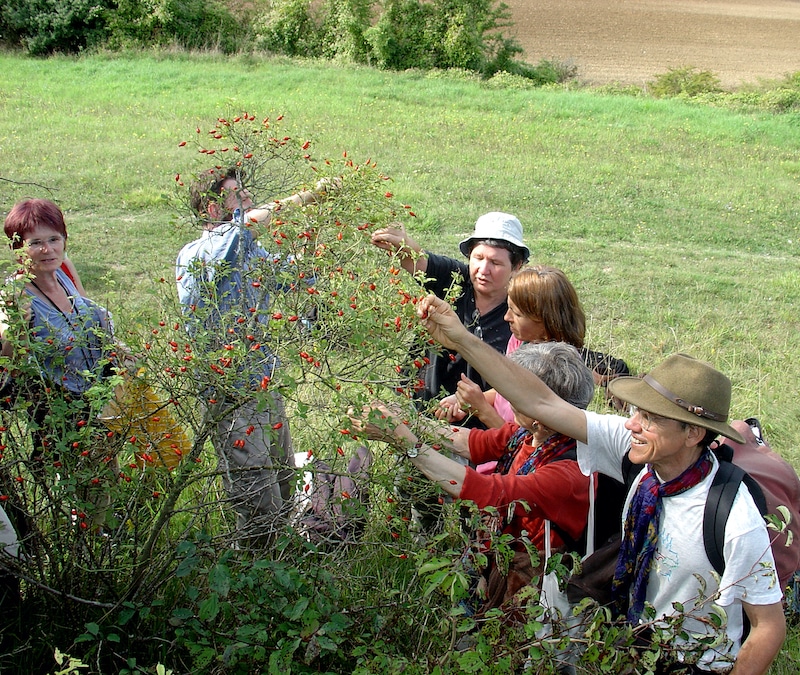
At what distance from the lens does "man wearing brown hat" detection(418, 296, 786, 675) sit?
7.06 feet

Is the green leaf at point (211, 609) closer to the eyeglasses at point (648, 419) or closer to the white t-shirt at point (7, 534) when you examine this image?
the white t-shirt at point (7, 534)

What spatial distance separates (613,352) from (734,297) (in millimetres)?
2286

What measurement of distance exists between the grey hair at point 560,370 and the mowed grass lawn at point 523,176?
125cm

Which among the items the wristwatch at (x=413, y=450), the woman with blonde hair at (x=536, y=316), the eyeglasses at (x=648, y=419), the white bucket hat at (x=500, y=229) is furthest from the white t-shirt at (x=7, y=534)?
the white bucket hat at (x=500, y=229)

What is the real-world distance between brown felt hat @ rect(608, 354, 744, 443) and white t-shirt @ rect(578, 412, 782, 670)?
5.4 inches

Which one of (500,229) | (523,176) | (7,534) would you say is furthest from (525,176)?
(7,534)

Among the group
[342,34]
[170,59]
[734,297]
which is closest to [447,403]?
[734,297]

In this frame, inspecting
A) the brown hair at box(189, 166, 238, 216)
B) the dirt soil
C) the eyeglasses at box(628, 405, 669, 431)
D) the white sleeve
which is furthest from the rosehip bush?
the dirt soil

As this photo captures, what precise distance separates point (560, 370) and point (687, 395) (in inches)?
19.2

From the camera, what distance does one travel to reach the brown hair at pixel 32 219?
3.46 m

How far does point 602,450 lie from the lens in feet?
8.51

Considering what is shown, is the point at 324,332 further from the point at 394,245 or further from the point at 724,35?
the point at 724,35

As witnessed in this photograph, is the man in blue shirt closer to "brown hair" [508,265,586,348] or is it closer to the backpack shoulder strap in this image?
"brown hair" [508,265,586,348]

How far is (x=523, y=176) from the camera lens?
40.0 feet
